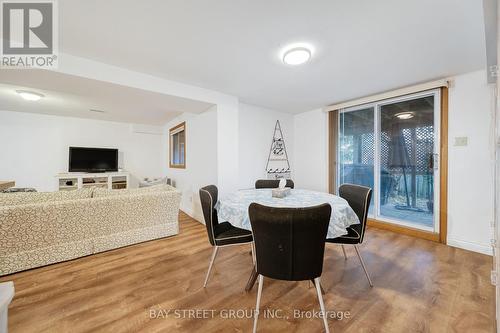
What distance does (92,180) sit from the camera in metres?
4.91

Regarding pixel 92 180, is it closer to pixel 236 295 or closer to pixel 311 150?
pixel 236 295

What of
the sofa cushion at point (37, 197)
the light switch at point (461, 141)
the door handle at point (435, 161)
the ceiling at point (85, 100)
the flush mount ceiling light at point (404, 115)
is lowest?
the sofa cushion at point (37, 197)

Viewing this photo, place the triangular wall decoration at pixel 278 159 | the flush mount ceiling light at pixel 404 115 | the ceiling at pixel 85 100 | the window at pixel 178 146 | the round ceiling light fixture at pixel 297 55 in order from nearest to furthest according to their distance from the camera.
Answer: the round ceiling light fixture at pixel 297 55, the ceiling at pixel 85 100, the flush mount ceiling light at pixel 404 115, the triangular wall decoration at pixel 278 159, the window at pixel 178 146

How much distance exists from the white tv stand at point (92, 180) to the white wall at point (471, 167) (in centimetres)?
655

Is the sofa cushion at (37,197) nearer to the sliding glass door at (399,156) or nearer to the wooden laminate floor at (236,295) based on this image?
the wooden laminate floor at (236,295)

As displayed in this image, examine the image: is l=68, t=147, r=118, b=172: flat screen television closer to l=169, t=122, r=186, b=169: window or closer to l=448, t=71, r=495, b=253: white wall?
l=169, t=122, r=186, b=169: window

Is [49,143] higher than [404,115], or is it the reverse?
[404,115]

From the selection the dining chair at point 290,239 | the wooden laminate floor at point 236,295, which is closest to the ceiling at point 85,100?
the wooden laminate floor at point 236,295

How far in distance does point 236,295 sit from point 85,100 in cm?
408

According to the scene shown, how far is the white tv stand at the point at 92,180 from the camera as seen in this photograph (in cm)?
455

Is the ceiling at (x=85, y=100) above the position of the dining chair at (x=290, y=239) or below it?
above

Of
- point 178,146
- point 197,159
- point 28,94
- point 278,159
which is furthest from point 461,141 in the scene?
point 28,94

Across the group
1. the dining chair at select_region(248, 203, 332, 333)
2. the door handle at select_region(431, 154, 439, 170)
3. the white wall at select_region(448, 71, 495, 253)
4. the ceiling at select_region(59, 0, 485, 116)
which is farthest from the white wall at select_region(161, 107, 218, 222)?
the white wall at select_region(448, 71, 495, 253)

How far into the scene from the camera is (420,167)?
116 inches
